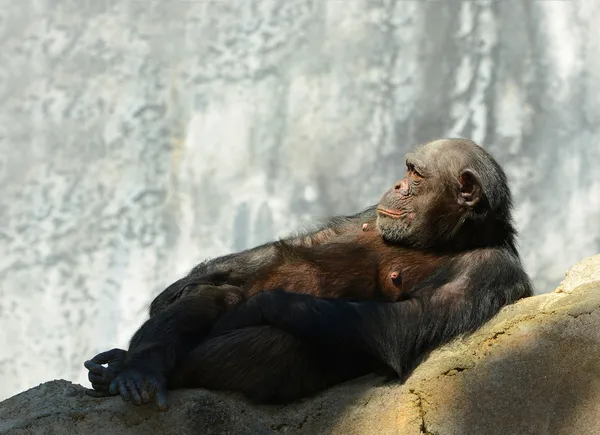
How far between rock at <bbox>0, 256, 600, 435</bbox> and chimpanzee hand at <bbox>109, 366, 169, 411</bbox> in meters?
0.05

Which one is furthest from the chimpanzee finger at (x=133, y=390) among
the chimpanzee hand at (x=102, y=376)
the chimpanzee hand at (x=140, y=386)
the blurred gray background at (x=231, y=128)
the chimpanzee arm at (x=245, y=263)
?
the blurred gray background at (x=231, y=128)

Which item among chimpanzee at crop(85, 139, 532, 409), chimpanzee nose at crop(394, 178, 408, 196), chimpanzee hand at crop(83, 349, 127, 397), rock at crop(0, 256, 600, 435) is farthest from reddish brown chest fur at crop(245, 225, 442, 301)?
chimpanzee hand at crop(83, 349, 127, 397)

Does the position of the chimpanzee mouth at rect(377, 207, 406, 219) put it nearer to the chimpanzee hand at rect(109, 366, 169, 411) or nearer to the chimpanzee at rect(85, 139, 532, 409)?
the chimpanzee at rect(85, 139, 532, 409)

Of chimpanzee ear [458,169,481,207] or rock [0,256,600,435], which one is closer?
rock [0,256,600,435]

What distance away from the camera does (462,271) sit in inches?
179

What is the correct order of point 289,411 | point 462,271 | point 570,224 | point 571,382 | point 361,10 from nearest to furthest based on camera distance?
point 571,382, point 289,411, point 462,271, point 570,224, point 361,10

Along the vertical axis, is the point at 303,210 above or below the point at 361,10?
below

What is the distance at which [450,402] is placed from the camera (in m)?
3.76

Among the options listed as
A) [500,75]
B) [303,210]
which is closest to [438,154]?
[303,210]

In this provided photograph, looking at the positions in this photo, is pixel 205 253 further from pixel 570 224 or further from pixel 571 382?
pixel 571 382

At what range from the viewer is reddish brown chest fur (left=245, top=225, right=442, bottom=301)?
475 cm

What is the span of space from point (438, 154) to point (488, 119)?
5.46 metres

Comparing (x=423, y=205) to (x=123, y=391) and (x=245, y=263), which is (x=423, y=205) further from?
(x=123, y=391)

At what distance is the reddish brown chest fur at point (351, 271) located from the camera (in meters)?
4.75
